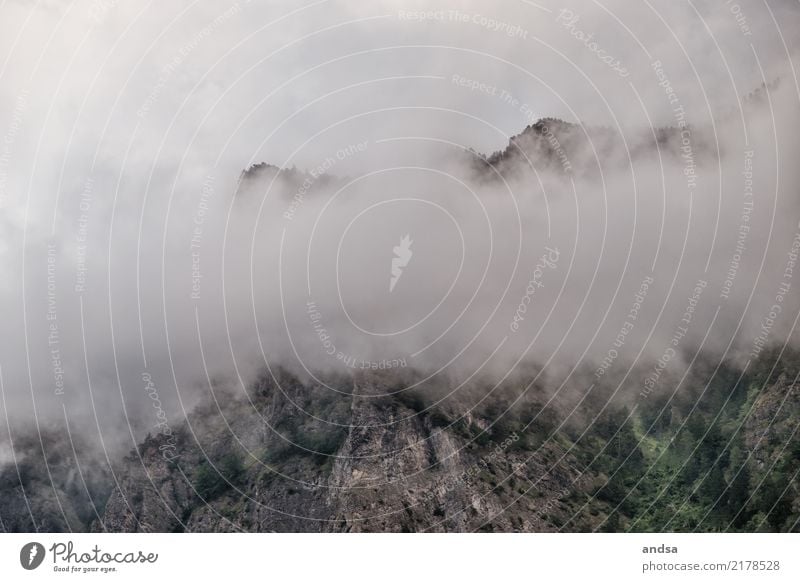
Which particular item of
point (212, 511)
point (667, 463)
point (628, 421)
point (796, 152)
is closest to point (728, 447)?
point (667, 463)
